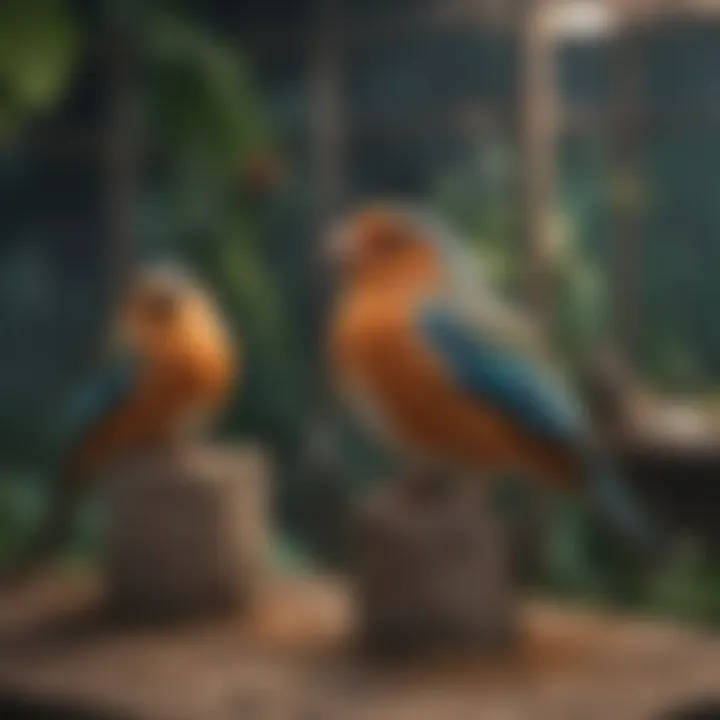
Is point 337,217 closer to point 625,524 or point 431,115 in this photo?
point 431,115

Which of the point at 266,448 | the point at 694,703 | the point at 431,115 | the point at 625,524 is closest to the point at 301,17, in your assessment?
the point at 431,115

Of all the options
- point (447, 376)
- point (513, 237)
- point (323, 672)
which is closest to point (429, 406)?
point (447, 376)

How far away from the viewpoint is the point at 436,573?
1.07 meters

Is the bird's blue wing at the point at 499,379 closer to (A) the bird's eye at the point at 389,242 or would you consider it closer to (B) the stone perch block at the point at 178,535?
(A) the bird's eye at the point at 389,242

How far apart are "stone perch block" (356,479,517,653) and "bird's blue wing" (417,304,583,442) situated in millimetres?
60

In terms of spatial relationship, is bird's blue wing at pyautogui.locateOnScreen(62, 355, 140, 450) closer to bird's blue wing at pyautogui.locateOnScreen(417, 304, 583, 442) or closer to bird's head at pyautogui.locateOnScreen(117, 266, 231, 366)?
bird's head at pyautogui.locateOnScreen(117, 266, 231, 366)

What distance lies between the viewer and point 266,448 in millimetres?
1426

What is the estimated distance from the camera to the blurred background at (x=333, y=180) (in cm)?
143

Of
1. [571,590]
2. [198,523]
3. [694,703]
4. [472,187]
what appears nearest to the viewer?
[694,703]

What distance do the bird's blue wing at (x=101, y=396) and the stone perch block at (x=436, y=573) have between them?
0.21 meters

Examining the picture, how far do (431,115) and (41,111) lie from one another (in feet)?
1.00

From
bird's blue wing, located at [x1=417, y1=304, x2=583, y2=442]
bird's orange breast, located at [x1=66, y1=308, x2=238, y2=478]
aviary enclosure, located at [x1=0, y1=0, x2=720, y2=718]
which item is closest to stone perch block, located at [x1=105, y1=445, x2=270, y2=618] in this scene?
bird's orange breast, located at [x1=66, y1=308, x2=238, y2=478]

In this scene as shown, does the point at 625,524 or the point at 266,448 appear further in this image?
the point at 266,448

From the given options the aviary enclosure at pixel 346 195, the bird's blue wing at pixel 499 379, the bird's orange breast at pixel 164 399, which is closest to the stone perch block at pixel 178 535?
the bird's orange breast at pixel 164 399
